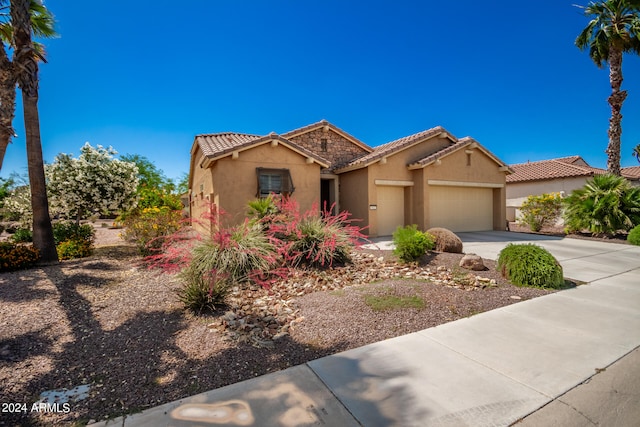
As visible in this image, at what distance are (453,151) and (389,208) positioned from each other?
4028 mm

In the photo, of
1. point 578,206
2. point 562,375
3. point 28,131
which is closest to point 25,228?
point 28,131

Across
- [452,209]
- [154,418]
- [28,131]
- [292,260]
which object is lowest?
[154,418]

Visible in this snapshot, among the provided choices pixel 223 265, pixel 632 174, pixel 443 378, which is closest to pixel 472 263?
pixel 443 378

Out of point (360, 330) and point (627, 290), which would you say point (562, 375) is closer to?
point (360, 330)

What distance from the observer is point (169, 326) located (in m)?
4.24

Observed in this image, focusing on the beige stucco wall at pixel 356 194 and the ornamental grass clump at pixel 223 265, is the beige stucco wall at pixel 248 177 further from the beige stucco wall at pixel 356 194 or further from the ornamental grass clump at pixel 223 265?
the ornamental grass clump at pixel 223 265

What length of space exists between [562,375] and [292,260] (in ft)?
17.3

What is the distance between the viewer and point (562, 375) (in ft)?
9.59

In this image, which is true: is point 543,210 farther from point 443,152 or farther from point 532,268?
point 532,268

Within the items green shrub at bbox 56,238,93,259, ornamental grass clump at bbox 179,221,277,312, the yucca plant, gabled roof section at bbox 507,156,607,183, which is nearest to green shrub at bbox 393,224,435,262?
ornamental grass clump at bbox 179,221,277,312

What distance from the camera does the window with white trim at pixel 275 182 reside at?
1141 cm

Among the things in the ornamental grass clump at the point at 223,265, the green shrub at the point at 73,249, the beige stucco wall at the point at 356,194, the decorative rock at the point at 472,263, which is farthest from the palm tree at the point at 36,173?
the decorative rock at the point at 472,263

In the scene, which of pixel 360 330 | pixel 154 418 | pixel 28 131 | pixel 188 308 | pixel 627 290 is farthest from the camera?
pixel 28 131

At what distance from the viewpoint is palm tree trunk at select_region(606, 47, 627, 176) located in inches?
554
